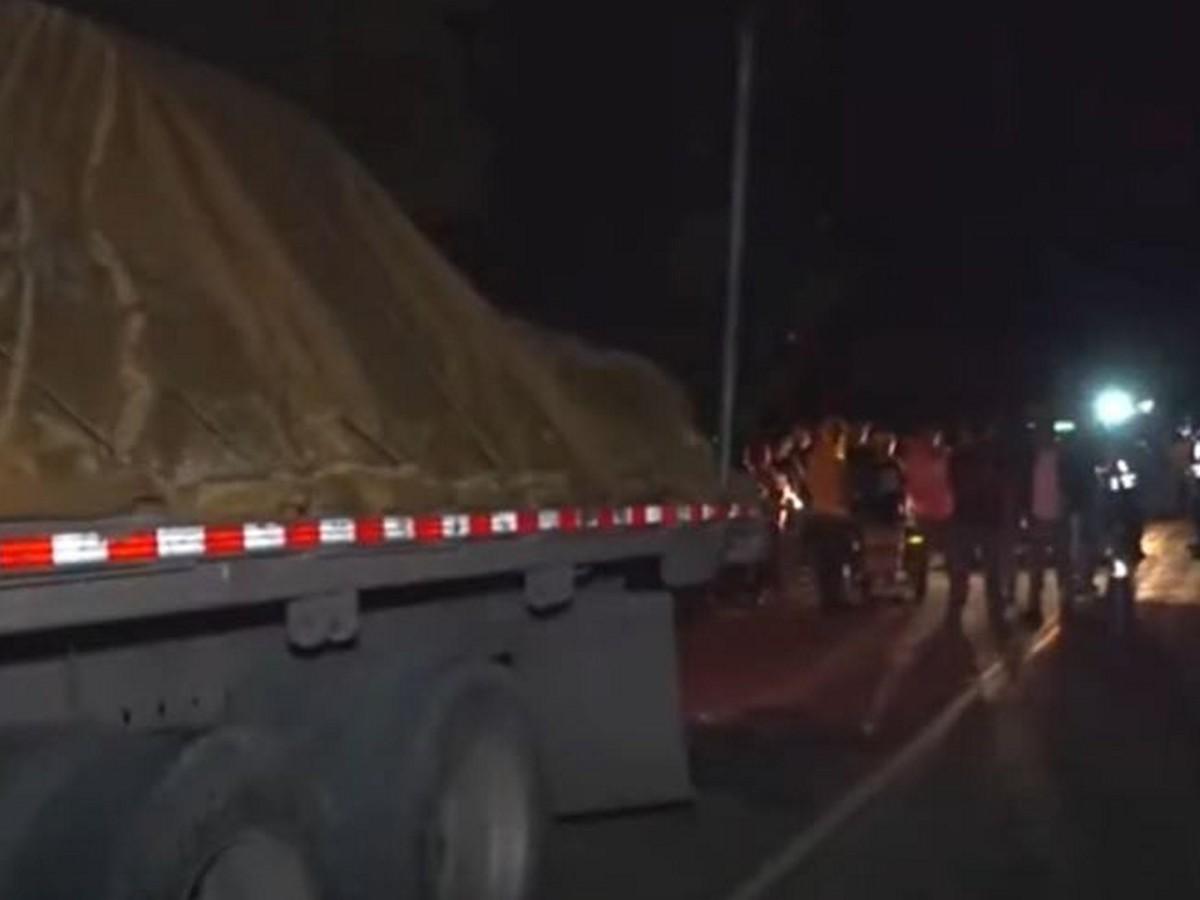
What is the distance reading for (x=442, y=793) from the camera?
351 inches

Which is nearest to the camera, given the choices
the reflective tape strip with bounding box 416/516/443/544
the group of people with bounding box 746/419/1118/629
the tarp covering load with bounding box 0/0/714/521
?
the tarp covering load with bounding box 0/0/714/521

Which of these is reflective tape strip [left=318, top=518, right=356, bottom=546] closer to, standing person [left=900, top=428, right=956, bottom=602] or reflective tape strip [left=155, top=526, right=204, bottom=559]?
reflective tape strip [left=155, top=526, right=204, bottom=559]

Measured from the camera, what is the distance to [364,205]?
9953mm

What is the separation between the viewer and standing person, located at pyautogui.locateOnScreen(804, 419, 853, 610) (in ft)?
83.1

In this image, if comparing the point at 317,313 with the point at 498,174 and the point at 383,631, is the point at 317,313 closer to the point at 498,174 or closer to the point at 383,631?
the point at 383,631

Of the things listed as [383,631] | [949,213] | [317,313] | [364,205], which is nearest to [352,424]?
[317,313]

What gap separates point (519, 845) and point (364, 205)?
2244 millimetres

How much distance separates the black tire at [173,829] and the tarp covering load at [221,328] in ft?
2.06

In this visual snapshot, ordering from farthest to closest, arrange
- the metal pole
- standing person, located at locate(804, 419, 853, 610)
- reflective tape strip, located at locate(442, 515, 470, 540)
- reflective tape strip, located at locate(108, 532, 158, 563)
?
1. standing person, located at locate(804, 419, 853, 610)
2. the metal pole
3. reflective tape strip, located at locate(442, 515, 470, 540)
4. reflective tape strip, located at locate(108, 532, 158, 563)

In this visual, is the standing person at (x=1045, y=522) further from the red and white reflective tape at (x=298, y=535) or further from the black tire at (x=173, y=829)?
the black tire at (x=173, y=829)

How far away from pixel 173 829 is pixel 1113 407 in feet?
112

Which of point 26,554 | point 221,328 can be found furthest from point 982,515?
point 26,554

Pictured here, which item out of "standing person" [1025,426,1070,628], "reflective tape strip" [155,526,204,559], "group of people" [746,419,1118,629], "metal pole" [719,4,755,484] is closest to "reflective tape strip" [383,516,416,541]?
"reflective tape strip" [155,526,204,559]

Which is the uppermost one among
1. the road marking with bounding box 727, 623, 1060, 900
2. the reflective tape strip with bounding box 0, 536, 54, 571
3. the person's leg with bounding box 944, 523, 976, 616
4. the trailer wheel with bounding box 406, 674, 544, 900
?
the reflective tape strip with bounding box 0, 536, 54, 571
